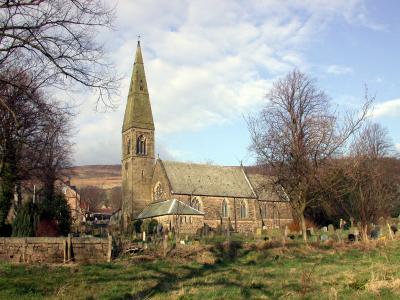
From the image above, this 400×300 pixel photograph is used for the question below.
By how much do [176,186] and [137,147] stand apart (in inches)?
323

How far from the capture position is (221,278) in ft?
43.8

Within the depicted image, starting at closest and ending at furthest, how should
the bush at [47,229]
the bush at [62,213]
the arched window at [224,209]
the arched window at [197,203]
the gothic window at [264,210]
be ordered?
the bush at [47,229]
the bush at [62,213]
the arched window at [197,203]
the arched window at [224,209]
the gothic window at [264,210]

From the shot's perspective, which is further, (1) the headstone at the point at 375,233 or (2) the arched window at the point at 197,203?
(2) the arched window at the point at 197,203

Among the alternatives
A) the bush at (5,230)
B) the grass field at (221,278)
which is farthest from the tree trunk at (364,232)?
the bush at (5,230)

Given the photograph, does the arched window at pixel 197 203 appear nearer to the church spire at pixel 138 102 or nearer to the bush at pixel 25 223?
the church spire at pixel 138 102

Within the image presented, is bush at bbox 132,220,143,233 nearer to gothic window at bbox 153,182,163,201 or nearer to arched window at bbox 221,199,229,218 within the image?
gothic window at bbox 153,182,163,201

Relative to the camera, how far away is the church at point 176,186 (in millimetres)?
53156

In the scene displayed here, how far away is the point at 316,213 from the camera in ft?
151

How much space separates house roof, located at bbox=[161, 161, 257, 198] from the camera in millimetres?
53500

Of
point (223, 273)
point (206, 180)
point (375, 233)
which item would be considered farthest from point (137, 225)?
point (223, 273)

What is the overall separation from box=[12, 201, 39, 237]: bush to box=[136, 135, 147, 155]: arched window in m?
34.5

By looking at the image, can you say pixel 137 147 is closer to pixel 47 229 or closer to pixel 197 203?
pixel 197 203

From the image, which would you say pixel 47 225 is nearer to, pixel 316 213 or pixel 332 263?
pixel 332 263

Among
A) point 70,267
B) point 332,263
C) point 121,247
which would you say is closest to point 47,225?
point 121,247
